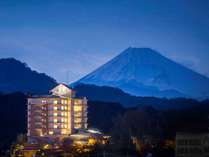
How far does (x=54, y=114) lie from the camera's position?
1728cm

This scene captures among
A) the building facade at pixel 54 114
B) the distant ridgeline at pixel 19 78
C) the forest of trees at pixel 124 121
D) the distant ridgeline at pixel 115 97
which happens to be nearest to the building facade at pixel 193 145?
the forest of trees at pixel 124 121

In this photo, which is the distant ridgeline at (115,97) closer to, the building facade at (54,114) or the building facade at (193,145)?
the building facade at (54,114)

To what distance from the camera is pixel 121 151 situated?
1428 centimetres

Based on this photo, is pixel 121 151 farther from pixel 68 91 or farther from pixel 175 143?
pixel 68 91

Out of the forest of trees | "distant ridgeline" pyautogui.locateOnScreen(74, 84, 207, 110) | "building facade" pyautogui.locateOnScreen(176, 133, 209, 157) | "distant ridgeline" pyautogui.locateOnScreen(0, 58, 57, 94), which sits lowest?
"building facade" pyautogui.locateOnScreen(176, 133, 209, 157)

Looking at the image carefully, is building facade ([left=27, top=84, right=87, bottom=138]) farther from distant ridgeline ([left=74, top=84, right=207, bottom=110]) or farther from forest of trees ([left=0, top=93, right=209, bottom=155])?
distant ridgeline ([left=74, top=84, right=207, bottom=110])

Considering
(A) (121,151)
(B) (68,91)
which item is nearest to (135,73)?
(B) (68,91)

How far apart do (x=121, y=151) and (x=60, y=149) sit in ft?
5.96

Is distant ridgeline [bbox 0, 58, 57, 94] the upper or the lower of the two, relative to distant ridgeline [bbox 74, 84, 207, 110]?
upper

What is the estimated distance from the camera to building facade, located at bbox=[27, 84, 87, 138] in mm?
17219

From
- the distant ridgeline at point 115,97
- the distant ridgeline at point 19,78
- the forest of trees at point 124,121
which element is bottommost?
the forest of trees at point 124,121

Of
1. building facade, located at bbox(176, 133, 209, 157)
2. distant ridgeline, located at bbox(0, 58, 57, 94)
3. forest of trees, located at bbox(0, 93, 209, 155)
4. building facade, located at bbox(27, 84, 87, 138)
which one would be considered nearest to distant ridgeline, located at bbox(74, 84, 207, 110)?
distant ridgeline, located at bbox(0, 58, 57, 94)

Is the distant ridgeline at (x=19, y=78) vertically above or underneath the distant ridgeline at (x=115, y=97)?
above

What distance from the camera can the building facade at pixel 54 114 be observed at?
17219mm
